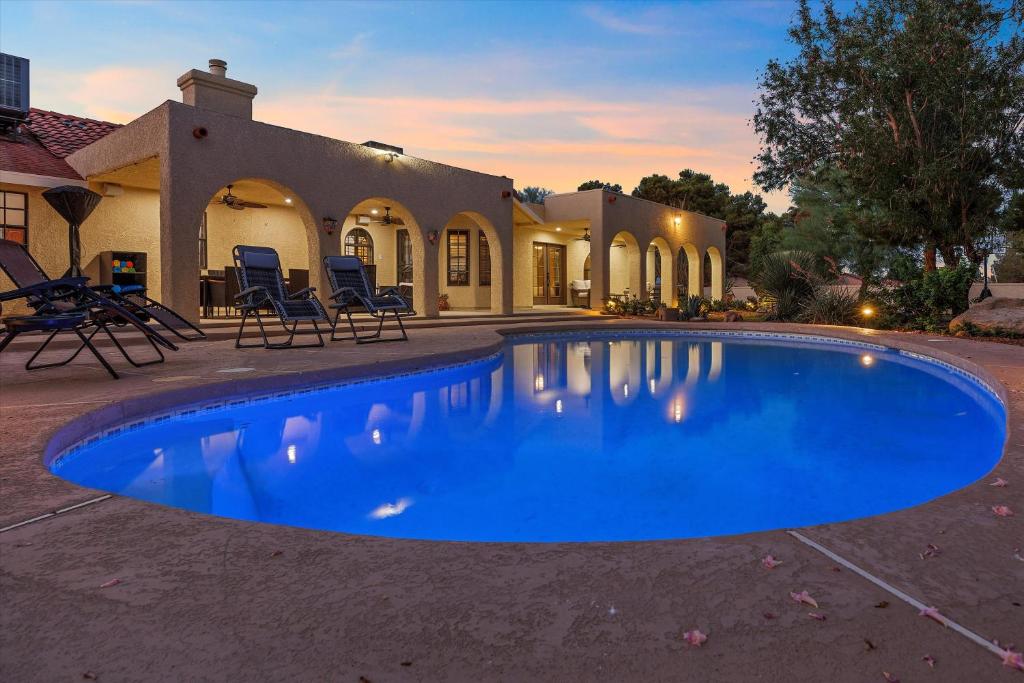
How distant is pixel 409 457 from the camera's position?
4.05 metres

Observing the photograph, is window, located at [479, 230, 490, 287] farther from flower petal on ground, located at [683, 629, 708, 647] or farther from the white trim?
flower petal on ground, located at [683, 629, 708, 647]

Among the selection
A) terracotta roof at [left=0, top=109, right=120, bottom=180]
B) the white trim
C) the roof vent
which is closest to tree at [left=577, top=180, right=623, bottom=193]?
terracotta roof at [left=0, top=109, right=120, bottom=180]

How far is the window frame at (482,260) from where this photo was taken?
674 inches

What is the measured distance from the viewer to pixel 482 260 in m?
17.2

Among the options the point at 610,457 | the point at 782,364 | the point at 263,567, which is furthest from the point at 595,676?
the point at 782,364

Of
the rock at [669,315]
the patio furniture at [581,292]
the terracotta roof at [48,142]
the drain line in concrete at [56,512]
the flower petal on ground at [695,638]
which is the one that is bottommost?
the flower petal on ground at [695,638]

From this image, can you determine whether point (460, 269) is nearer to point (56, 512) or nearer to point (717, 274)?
point (717, 274)

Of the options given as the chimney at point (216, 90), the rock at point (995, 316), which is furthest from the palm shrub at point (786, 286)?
the chimney at point (216, 90)

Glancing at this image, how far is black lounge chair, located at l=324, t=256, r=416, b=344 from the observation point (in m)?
8.48

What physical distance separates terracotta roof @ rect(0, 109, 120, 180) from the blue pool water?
359 inches

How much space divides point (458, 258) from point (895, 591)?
1623 centimetres

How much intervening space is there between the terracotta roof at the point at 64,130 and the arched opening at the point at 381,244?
5.40m

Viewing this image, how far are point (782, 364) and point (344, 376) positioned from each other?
5922 mm

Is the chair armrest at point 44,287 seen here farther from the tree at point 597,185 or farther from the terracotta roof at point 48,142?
the tree at point 597,185
